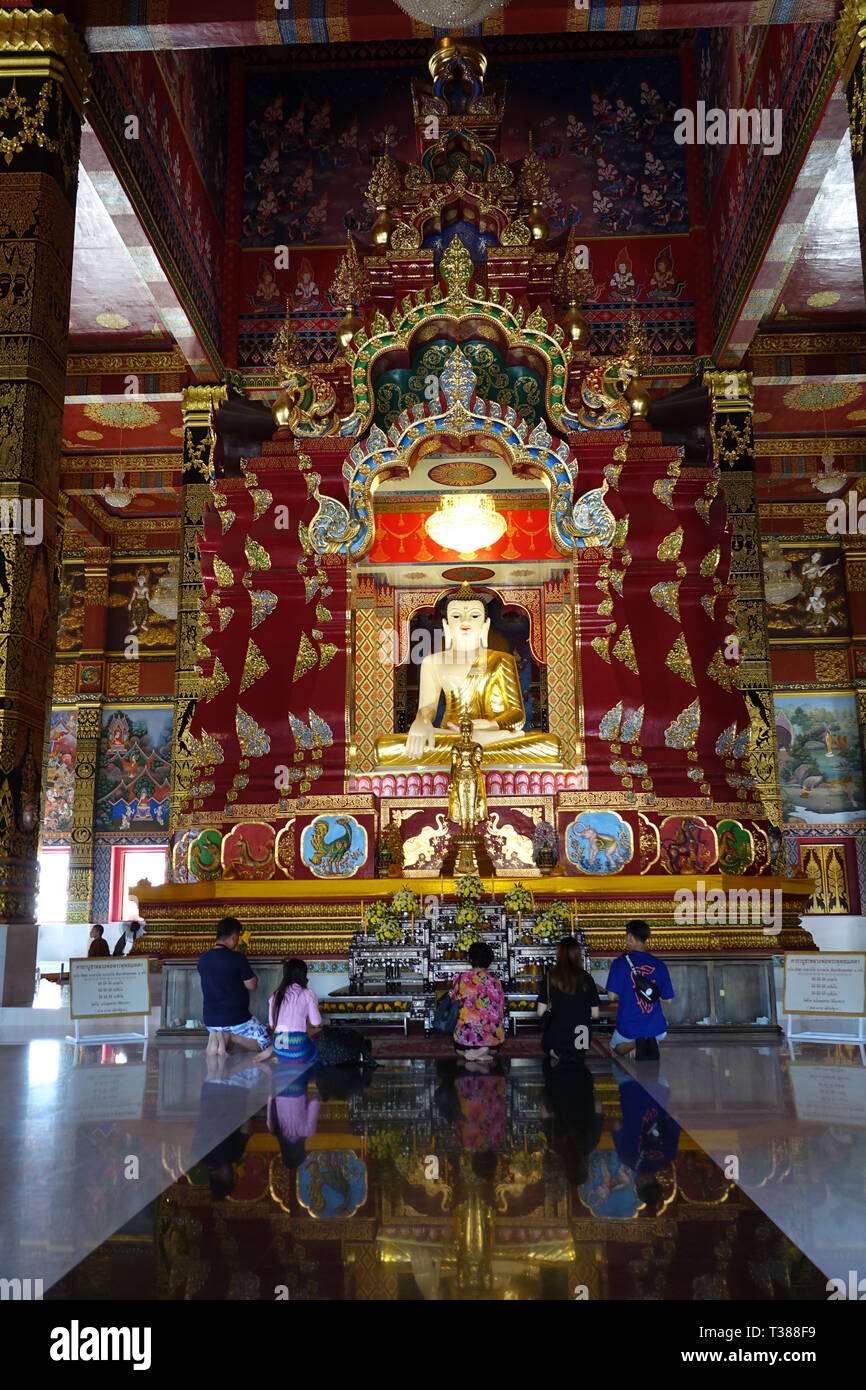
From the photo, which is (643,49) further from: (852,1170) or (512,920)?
(852,1170)

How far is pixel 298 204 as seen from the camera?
44.8 ft

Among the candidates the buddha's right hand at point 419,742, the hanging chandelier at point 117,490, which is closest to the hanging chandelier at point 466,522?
the buddha's right hand at point 419,742

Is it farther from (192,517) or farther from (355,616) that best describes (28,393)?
(192,517)

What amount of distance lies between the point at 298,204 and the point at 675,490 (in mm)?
6818

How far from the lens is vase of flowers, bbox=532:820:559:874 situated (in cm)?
927

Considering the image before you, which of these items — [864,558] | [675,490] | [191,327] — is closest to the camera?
[675,490]

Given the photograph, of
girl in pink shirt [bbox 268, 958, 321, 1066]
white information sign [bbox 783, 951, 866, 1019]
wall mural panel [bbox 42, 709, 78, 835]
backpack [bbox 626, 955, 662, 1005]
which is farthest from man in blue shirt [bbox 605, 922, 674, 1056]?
wall mural panel [bbox 42, 709, 78, 835]

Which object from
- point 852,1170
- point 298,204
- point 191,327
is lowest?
point 852,1170

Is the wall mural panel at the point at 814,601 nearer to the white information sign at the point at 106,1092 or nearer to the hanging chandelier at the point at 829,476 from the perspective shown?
the hanging chandelier at the point at 829,476


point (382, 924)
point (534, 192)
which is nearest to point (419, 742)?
point (382, 924)

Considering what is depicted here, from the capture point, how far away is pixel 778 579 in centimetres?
1697

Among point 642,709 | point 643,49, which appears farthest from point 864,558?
point 642,709

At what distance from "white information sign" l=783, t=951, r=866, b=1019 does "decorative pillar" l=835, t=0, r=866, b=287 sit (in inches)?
176

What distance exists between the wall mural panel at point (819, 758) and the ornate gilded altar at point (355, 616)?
672 cm
